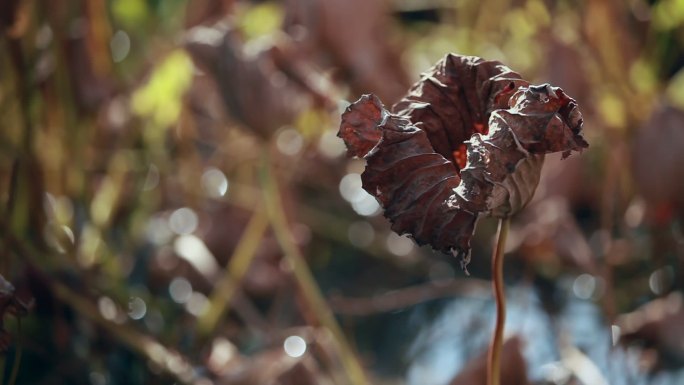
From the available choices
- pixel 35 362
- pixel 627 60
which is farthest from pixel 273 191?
pixel 627 60

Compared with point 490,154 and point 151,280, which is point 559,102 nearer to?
point 490,154

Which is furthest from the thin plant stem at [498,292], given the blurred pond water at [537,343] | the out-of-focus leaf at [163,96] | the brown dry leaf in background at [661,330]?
the out-of-focus leaf at [163,96]

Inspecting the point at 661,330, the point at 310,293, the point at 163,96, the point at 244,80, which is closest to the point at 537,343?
the point at 661,330

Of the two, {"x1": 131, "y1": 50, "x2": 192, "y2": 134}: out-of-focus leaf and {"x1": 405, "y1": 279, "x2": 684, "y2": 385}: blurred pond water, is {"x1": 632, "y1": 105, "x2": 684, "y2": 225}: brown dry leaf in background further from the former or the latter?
{"x1": 131, "y1": 50, "x2": 192, "y2": 134}: out-of-focus leaf

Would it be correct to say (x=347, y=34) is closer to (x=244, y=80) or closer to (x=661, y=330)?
(x=244, y=80)

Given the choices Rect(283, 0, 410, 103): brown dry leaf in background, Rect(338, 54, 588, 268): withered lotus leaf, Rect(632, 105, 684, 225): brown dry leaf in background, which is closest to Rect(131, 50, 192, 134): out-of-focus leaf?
Rect(283, 0, 410, 103): brown dry leaf in background
